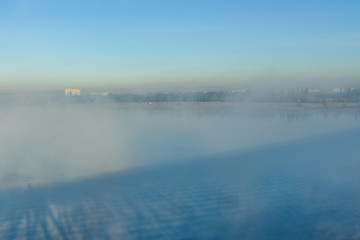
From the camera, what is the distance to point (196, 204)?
3.70m

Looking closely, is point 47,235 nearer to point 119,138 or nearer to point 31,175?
point 31,175

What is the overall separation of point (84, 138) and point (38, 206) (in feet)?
19.0

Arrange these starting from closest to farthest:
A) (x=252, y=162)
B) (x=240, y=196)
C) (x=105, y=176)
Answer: (x=240, y=196) → (x=105, y=176) → (x=252, y=162)

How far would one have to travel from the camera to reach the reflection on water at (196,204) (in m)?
3.08

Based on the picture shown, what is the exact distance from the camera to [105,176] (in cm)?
488

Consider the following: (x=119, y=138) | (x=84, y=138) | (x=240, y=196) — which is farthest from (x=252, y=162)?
(x=84, y=138)

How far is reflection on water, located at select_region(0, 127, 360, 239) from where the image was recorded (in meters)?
3.08

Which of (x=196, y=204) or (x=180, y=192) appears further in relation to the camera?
(x=180, y=192)

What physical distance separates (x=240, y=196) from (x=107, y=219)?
5.51 feet

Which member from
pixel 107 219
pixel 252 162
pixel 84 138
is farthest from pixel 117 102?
pixel 107 219

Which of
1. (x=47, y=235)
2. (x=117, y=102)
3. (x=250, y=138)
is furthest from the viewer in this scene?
(x=117, y=102)

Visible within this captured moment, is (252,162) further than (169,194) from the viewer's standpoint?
Yes

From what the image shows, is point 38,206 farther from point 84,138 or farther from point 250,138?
point 250,138

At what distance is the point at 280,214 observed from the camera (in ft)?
11.3
